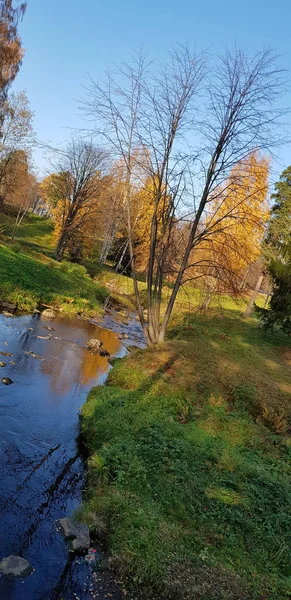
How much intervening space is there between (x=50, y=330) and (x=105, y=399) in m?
7.78

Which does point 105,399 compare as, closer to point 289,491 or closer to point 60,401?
point 60,401

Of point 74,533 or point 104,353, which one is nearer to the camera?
point 74,533

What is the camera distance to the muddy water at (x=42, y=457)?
4.69 m

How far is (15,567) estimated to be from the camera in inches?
180

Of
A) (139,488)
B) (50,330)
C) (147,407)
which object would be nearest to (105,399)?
(147,407)

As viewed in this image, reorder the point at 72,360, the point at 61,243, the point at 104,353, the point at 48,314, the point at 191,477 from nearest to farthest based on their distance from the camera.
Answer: the point at 191,477, the point at 72,360, the point at 104,353, the point at 48,314, the point at 61,243

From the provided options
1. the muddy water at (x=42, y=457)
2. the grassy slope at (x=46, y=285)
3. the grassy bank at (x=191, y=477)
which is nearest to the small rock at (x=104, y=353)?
the muddy water at (x=42, y=457)

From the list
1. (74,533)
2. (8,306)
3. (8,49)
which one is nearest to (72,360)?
(8,306)

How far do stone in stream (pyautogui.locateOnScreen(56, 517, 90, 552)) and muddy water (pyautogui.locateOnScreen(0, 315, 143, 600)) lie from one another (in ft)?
0.34

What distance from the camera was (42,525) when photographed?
5484 millimetres

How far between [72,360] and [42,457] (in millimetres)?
6278

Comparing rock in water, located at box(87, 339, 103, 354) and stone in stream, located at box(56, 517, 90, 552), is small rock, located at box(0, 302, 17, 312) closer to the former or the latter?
rock in water, located at box(87, 339, 103, 354)

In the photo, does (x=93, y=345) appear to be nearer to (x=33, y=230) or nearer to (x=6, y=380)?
(x=6, y=380)

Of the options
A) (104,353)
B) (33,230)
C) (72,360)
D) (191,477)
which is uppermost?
(33,230)
